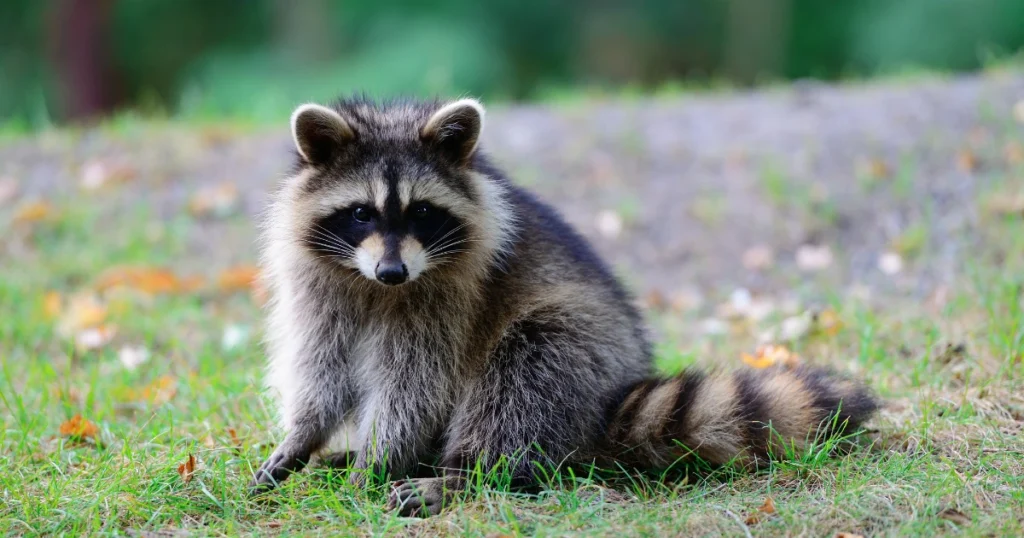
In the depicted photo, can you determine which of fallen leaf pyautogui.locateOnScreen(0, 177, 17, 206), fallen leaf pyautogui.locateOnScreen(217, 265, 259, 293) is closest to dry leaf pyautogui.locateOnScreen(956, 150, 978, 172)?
fallen leaf pyautogui.locateOnScreen(217, 265, 259, 293)

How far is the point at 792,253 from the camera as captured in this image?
508 centimetres

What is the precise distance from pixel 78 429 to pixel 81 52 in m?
8.72

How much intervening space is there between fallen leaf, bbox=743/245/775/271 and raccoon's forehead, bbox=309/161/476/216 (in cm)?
250

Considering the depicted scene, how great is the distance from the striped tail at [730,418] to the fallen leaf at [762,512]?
0.89 ft

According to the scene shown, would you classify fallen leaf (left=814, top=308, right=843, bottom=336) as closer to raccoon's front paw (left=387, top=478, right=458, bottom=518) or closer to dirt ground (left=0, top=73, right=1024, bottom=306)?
dirt ground (left=0, top=73, right=1024, bottom=306)

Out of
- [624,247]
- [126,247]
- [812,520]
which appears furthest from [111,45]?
[812,520]

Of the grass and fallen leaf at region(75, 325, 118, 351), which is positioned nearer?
the grass

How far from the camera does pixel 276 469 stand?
2.81 m

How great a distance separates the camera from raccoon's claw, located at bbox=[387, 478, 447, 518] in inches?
102

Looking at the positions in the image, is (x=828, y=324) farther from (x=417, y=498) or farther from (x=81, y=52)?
(x=81, y=52)

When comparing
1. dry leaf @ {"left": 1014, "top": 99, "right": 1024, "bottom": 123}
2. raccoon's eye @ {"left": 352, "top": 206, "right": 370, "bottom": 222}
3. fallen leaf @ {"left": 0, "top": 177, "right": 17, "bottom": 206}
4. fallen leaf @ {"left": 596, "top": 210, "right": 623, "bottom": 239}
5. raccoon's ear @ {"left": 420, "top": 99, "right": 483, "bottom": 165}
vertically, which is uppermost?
raccoon's ear @ {"left": 420, "top": 99, "right": 483, "bottom": 165}

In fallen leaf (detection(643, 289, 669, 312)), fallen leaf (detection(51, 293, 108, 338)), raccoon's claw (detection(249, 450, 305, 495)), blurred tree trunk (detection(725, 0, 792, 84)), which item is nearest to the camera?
raccoon's claw (detection(249, 450, 305, 495))

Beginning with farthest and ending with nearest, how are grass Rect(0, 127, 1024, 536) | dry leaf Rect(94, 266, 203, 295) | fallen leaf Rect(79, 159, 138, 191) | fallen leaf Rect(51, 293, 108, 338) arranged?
fallen leaf Rect(79, 159, 138, 191) < dry leaf Rect(94, 266, 203, 295) < fallen leaf Rect(51, 293, 108, 338) < grass Rect(0, 127, 1024, 536)

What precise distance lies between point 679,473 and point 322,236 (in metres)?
1.21
